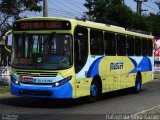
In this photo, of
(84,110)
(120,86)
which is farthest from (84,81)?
(120,86)

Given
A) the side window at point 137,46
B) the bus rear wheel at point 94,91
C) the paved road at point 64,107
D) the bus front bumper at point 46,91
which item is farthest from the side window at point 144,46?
the bus front bumper at point 46,91

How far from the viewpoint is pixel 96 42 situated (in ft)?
62.2

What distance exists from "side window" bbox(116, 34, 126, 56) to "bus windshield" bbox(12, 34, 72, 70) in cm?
526

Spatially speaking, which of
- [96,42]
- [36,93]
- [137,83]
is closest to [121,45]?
[96,42]

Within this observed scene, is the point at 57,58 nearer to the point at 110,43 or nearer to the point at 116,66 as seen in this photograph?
the point at 110,43

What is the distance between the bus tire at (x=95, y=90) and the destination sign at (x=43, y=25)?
291cm

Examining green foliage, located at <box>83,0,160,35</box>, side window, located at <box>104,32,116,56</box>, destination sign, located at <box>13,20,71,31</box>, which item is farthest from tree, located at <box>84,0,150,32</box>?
destination sign, located at <box>13,20,71,31</box>

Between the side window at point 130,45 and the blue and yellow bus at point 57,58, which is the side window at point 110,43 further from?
the side window at point 130,45

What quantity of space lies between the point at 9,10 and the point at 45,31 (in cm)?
1070

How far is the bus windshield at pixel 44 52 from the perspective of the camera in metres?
16.5

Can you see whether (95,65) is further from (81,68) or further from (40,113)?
(40,113)

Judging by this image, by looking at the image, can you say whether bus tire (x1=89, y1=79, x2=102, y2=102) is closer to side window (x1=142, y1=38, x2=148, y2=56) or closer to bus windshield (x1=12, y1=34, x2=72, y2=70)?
bus windshield (x1=12, y1=34, x2=72, y2=70)

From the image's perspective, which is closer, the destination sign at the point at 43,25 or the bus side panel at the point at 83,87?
the destination sign at the point at 43,25

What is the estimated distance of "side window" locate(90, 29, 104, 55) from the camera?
18609mm
